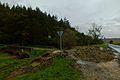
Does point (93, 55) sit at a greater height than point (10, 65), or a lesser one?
greater

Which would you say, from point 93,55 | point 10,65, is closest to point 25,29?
point 93,55

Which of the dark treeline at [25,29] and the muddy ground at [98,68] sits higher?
the dark treeline at [25,29]

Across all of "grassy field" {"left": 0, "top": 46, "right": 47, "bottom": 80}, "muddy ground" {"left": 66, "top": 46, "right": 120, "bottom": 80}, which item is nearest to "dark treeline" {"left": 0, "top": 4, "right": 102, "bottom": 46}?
"grassy field" {"left": 0, "top": 46, "right": 47, "bottom": 80}

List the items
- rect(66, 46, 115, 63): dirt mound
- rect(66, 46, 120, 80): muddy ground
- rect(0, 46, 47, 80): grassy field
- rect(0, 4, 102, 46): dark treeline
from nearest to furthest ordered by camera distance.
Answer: rect(66, 46, 120, 80): muddy ground
rect(0, 46, 47, 80): grassy field
rect(66, 46, 115, 63): dirt mound
rect(0, 4, 102, 46): dark treeline

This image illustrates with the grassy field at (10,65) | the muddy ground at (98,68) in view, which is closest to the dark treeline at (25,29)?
the grassy field at (10,65)

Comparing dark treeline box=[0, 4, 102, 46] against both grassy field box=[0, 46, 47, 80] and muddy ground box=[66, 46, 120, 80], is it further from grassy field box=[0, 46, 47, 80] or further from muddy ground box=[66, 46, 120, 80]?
muddy ground box=[66, 46, 120, 80]

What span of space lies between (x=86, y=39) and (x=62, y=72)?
7438cm

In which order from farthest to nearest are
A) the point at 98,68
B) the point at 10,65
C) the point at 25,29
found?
Answer: the point at 25,29
the point at 10,65
the point at 98,68

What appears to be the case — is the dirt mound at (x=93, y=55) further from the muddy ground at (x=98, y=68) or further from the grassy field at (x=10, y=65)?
the grassy field at (x=10, y=65)

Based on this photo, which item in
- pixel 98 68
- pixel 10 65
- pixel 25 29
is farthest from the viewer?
pixel 25 29

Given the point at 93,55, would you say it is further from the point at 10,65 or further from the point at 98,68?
the point at 98,68

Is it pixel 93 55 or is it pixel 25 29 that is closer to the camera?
pixel 93 55

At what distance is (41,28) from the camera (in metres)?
76.1

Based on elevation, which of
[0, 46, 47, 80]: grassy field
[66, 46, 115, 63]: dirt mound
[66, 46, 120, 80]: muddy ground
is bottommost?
[0, 46, 47, 80]: grassy field
